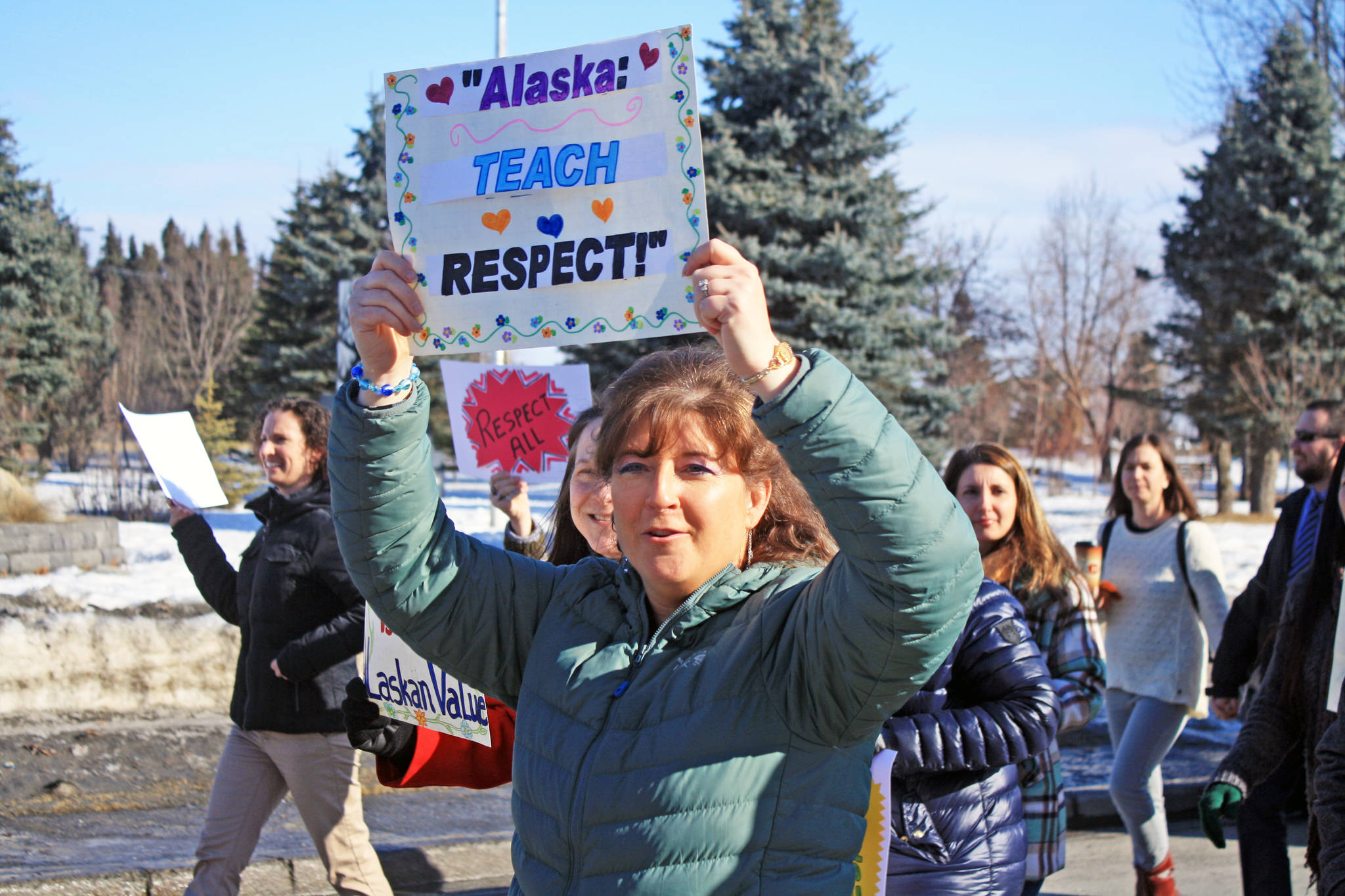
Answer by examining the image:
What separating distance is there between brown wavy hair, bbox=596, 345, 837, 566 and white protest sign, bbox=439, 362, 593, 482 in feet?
9.50

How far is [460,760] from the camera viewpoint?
289 centimetres

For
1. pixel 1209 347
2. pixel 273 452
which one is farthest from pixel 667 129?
pixel 1209 347

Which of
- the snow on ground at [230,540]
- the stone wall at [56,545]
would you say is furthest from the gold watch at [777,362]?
the stone wall at [56,545]

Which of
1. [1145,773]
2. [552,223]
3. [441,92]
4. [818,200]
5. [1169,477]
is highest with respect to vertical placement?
[818,200]

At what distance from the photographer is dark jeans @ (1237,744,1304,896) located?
396 cm

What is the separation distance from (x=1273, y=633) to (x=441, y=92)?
10.8ft

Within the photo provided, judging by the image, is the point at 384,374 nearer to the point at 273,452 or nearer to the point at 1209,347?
the point at 273,452

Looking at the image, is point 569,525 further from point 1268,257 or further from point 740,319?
point 1268,257

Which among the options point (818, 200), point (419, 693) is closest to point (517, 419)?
point (419, 693)

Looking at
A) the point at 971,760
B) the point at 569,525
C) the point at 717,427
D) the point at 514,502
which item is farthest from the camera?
the point at 514,502

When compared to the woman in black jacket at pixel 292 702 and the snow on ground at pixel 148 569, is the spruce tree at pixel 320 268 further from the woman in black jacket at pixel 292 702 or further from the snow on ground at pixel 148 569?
the woman in black jacket at pixel 292 702

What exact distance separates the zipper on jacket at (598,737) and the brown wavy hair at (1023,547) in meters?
2.45

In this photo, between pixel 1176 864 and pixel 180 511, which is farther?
pixel 1176 864

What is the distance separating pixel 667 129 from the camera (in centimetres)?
217
